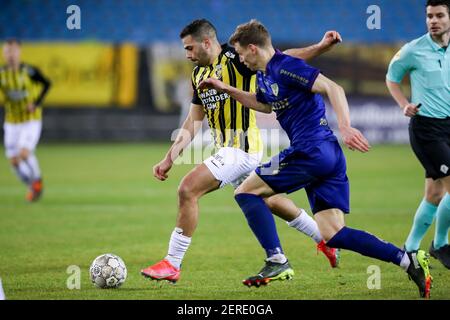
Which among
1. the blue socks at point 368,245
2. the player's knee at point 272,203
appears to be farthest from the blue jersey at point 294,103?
the player's knee at point 272,203

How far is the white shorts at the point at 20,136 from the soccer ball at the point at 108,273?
7.40 metres

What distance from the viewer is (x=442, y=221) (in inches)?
288

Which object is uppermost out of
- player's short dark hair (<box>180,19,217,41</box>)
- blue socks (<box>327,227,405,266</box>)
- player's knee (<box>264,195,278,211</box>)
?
player's short dark hair (<box>180,19,217,41</box>)

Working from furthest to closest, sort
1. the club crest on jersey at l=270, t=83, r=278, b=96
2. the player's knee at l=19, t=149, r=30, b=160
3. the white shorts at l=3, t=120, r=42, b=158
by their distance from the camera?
the white shorts at l=3, t=120, r=42, b=158 → the player's knee at l=19, t=149, r=30, b=160 → the club crest on jersey at l=270, t=83, r=278, b=96

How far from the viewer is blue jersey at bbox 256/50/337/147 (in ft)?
19.6

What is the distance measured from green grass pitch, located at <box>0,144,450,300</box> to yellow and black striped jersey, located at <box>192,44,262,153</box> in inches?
46.2

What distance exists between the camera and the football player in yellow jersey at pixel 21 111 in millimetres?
13273

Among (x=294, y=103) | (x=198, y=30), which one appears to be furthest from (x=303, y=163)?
(x=198, y=30)

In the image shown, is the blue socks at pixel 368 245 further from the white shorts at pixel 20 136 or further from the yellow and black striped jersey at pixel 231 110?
the white shorts at pixel 20 136

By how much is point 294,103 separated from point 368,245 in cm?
118

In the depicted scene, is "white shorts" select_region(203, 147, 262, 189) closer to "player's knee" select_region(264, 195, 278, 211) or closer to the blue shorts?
"player's knee" select_region(264, 195, 278, 211)

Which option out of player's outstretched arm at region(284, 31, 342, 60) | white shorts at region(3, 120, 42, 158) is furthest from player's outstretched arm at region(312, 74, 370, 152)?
white shorts at region(3, 120, 42, 158)

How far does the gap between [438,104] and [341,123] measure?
1.79m

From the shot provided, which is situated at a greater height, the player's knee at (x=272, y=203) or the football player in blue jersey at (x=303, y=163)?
the football player in blue jersey at (x=303, y=163)
